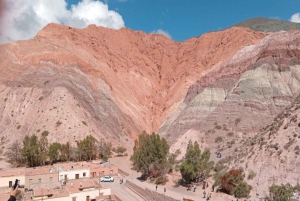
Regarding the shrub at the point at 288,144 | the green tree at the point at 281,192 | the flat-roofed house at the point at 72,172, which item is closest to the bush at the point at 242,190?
the green tree at the point at 281,192

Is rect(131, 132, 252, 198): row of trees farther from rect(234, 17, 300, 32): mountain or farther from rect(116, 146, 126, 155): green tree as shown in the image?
rect(234, 17, 300, 32): mountain

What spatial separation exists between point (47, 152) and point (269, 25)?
117m

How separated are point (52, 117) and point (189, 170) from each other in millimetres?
35517

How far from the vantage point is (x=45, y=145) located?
48688 millimetres

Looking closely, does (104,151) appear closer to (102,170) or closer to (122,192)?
(102,170)

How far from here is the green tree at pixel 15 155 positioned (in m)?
46.8

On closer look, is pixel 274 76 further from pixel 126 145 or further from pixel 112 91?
pixel 112 91

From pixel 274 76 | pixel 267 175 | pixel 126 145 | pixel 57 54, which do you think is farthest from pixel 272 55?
pixel 57 54

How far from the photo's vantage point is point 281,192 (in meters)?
21.9

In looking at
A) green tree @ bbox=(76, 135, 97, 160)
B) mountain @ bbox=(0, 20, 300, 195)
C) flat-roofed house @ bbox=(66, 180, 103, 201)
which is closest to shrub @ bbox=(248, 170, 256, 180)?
mountain @ bbox=(0, 20, 300, 195)

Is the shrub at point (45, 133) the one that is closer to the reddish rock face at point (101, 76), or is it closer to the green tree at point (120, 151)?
the reddish rock face at point (101, 76)

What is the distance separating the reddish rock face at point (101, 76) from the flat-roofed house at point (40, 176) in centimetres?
1754

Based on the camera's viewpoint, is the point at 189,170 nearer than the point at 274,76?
Yes

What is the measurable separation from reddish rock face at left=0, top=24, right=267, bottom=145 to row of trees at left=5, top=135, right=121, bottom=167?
18.5 ft
